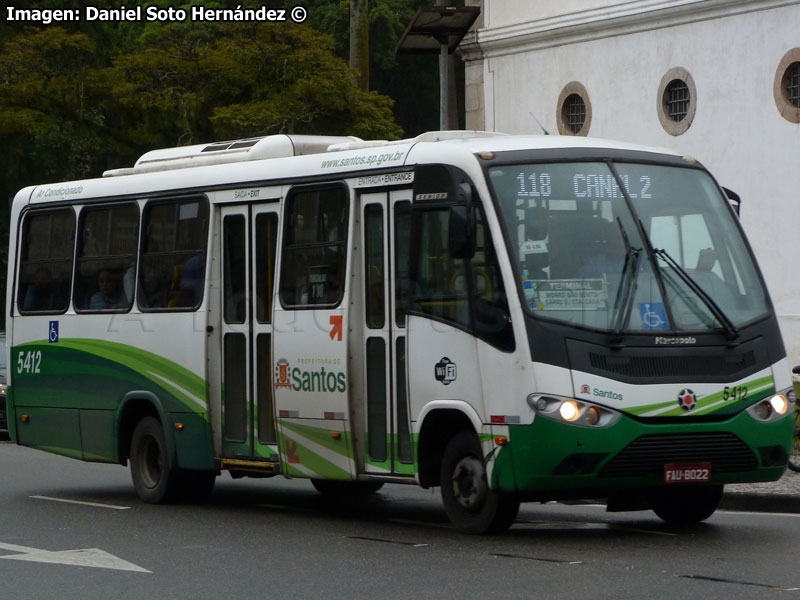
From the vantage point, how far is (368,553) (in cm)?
1058

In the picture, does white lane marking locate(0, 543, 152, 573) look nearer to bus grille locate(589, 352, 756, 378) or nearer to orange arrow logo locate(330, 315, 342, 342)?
orange arrow logo locate(330, 315, 342, 342)

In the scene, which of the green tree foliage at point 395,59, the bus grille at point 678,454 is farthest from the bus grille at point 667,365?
the green tree foliage at point 395,59

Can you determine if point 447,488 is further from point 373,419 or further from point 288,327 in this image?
point 288,327

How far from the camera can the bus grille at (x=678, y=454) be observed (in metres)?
10.5

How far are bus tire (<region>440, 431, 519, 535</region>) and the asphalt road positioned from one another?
0.13m

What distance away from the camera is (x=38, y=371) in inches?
617

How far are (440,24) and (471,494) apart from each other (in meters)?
9.41

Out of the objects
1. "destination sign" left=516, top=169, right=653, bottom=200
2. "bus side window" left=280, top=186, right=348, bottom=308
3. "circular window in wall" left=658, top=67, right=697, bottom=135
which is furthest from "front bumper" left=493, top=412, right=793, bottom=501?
"circular window in wall" left=658, top=67, right=697, bottom=135

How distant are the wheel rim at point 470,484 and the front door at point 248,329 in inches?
84.3

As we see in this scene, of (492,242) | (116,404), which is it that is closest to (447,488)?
(492,242)

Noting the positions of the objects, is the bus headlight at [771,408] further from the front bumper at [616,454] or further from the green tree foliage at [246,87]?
the green tree foliage at [246,87]

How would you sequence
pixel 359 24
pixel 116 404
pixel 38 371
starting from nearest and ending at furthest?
pixel 116 404 < pixel 38 371 < pixel 359 24

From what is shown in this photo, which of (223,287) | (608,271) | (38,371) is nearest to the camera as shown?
(608,271)

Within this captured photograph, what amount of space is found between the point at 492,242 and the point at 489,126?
2215cm
